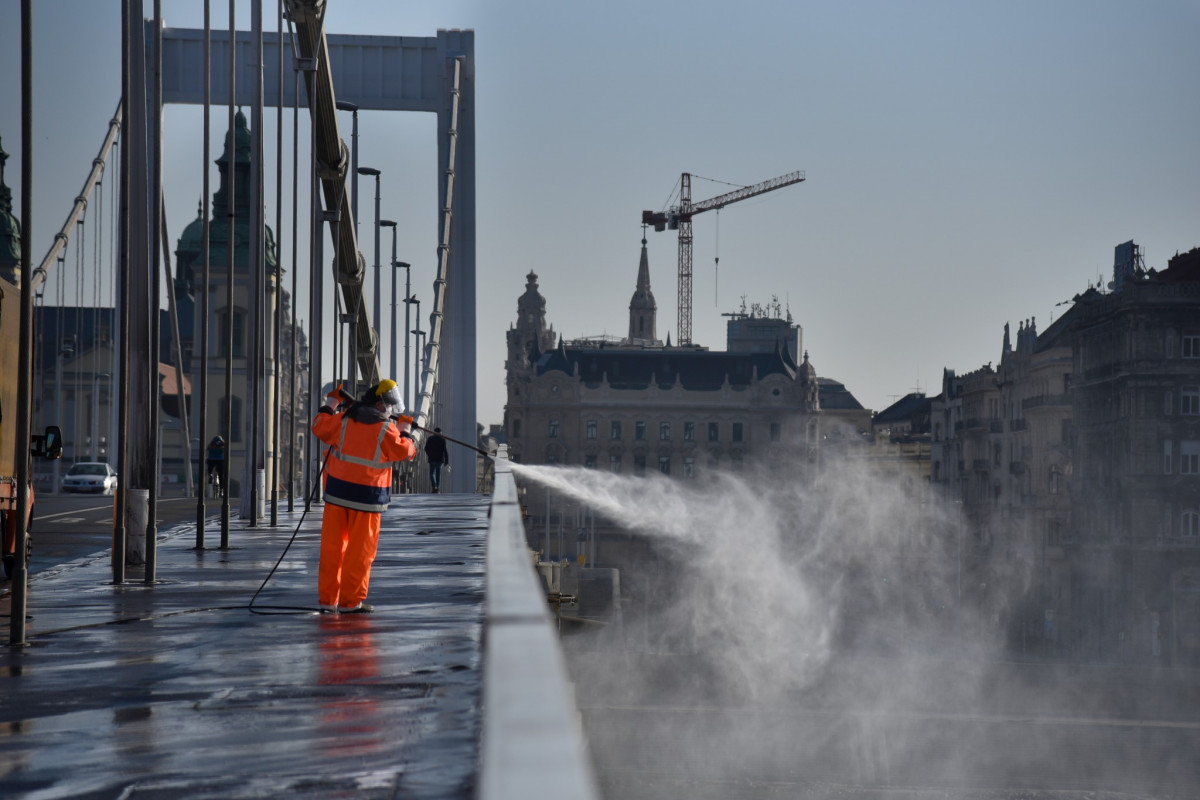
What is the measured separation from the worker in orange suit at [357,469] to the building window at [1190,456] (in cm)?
7288

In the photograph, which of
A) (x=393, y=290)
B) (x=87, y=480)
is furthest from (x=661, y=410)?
(x=87, y=480)

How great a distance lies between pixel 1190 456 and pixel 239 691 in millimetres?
76485

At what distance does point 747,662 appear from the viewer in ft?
247

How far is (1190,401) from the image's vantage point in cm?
7919

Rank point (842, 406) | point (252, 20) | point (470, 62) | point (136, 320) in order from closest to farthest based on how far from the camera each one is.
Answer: point (136, 320), point (252, 20), point (470, 62), point (842, 406)

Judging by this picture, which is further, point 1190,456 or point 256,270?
point 1190,456

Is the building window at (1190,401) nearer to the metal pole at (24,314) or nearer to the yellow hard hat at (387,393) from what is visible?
the yellow hard hat at (387,393)

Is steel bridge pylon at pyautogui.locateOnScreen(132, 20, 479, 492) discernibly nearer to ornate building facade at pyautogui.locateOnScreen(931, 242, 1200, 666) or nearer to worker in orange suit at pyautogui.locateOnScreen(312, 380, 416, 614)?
worker in orange suit at pyautogui.locateOnScreen(312, 380, 416, 614)

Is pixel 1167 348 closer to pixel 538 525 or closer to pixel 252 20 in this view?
pixel 538 525

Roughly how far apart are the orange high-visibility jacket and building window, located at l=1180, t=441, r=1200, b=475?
73062 millimetres

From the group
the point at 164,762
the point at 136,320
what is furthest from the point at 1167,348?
the point at 164,762

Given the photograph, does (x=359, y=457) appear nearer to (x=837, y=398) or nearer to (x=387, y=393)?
(x=387, y=393)

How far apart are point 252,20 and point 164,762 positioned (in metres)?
19.3

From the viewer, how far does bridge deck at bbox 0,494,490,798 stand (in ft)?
18.7
